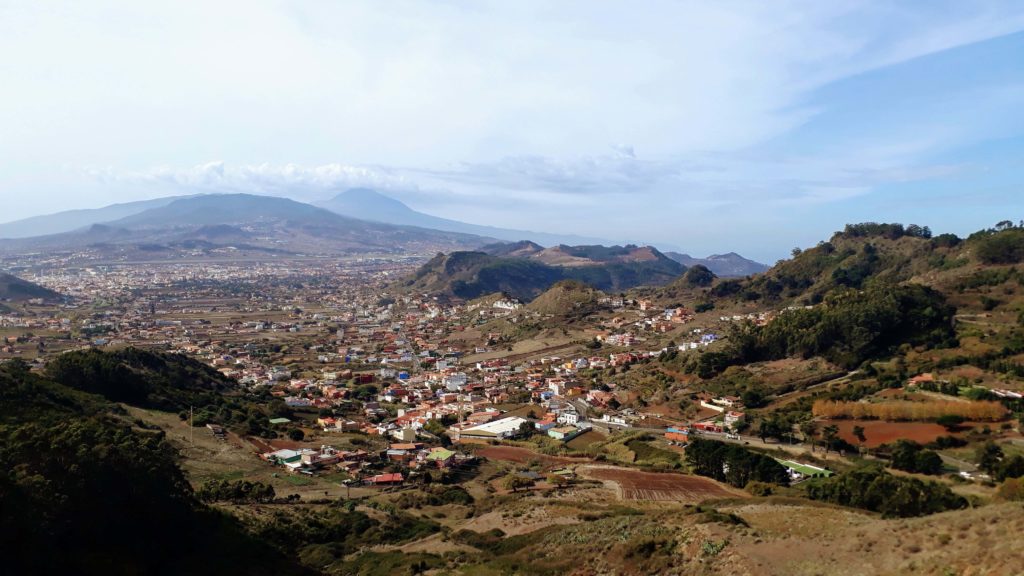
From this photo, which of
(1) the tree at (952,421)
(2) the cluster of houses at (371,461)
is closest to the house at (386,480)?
(2) the cluster of houses at (371,461)

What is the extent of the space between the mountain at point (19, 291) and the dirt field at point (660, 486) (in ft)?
369

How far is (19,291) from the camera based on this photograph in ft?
346

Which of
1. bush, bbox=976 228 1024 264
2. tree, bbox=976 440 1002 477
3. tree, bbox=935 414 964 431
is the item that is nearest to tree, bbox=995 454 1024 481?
tree, bbox=976 440 1002 477

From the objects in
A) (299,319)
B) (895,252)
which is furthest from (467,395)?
(895,252)

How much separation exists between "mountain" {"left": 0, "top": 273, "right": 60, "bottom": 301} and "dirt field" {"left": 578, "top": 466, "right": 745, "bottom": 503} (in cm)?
11243

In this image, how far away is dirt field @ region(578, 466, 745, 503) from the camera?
2405 centimetres

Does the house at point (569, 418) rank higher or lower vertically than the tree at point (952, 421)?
lower

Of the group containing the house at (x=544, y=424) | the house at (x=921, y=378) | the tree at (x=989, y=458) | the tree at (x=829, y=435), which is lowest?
the house at (x=544, y=424)

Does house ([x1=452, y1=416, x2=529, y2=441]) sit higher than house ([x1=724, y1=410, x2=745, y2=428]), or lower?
lower

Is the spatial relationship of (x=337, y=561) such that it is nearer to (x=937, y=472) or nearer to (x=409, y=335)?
(x=937, y=472)

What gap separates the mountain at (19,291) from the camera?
10300 centimetres

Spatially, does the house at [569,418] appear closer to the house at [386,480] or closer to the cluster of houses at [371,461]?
the cluster of houses at [371,461]

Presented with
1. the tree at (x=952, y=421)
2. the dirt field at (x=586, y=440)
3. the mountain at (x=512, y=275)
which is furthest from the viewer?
the mountain at (x=512, y=275)

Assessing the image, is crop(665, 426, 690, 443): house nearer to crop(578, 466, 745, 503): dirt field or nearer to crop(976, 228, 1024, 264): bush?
crop(578, 466, 745, 503): dirt field
